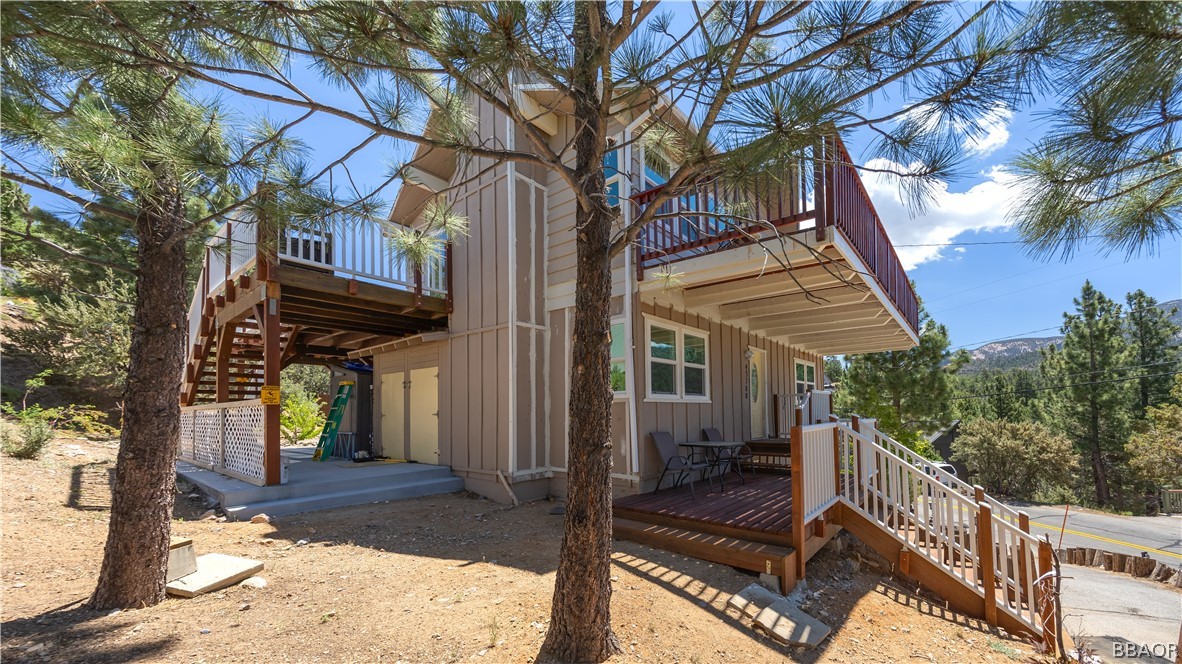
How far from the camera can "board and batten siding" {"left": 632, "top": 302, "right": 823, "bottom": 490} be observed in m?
6.42

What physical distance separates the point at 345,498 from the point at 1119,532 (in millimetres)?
19539

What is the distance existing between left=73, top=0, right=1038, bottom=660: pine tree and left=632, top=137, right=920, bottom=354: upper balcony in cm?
30

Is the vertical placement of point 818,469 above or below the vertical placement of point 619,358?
below

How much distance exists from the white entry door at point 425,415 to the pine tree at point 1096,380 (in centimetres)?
3040

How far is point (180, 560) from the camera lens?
145 inches

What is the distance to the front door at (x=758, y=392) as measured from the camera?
9.32 meters

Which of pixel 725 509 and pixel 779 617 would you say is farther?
pixel 725 509

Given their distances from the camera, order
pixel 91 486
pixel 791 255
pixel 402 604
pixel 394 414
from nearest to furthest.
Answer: pixel 402 604, pixel 791 255, pixel 91 486, pixel 394 414

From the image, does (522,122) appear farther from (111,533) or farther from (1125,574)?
(1125,574)

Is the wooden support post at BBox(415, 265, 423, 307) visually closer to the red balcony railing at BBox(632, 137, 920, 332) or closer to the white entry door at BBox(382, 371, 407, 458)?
the white entry door at BBox(382, 371, 407, 458)

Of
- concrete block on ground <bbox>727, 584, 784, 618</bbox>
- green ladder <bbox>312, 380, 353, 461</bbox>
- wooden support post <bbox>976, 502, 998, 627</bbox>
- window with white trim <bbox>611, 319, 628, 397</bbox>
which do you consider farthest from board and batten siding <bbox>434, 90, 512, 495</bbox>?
wooden support post <bbox>976, 502, 998, 627</bbox>

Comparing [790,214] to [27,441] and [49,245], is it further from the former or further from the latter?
[27,441]

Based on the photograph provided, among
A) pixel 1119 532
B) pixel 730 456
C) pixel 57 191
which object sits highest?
pixel 57 191

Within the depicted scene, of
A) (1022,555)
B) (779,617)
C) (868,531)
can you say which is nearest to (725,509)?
(868,531)
